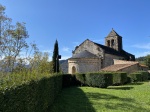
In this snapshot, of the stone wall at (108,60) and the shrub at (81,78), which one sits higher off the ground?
the stone wall at (108,60)

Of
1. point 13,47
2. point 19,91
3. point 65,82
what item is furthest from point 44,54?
point 19,91

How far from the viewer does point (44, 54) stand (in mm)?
26688

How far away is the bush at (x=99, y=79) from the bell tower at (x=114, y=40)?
3416cm

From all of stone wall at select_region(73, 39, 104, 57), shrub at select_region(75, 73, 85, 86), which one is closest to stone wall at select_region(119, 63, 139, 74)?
stone wall at select_region(73, 39, 104, 57)

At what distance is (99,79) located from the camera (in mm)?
22172

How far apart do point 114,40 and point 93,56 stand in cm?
1719

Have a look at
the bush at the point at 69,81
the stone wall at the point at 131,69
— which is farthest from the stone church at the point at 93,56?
the bush at the point at 69,81

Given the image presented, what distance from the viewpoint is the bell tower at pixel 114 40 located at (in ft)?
183

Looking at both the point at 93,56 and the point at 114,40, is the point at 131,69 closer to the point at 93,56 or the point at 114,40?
the point at 93,56

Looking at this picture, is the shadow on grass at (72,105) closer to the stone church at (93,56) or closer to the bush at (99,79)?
the bush at (99,79)

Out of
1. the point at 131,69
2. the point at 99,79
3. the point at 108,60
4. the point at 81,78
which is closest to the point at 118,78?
the point at 99,79

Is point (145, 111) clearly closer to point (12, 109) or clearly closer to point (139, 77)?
point (12, 109)

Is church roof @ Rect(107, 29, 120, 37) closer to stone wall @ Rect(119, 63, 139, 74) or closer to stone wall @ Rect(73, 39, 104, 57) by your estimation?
stone wall @ Rect(73, 39, 104, 57)

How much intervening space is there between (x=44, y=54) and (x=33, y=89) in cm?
2085
